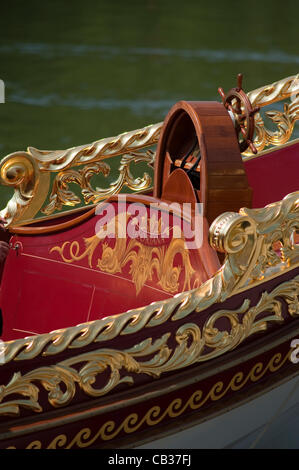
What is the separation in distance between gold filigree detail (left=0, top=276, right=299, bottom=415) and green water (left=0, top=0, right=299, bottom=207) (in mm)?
4109

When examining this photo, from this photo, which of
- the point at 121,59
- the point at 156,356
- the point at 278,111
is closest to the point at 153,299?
the point at 156,356

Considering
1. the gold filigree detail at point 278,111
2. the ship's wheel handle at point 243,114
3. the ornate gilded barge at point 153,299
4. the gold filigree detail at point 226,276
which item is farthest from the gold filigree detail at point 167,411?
the gold filigree detail at point 278,111

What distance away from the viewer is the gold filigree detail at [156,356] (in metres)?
1.63

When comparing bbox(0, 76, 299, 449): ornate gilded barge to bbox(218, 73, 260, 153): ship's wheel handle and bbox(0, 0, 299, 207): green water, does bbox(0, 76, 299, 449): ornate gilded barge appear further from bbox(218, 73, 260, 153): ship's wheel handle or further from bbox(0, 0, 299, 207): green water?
bbox(0, 0, 299, 207): green water

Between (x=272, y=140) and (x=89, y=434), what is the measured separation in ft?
5.35

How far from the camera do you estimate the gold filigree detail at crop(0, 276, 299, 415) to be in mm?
1628

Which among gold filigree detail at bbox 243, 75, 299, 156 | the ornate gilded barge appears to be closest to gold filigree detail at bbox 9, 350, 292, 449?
the ornate gilded barge

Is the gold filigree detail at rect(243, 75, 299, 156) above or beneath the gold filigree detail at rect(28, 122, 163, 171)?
above

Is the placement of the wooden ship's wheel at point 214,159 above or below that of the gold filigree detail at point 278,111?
below

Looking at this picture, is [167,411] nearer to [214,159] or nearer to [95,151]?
[214,159]

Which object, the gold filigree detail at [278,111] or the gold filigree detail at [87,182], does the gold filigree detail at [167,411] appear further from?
the gold filigree detail at [278,111]

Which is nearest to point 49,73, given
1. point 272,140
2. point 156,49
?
point 156,49

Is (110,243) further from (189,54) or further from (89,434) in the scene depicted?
(189,54)

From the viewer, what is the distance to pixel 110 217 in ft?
7.48
